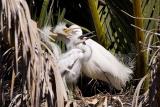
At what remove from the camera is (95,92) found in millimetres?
3703

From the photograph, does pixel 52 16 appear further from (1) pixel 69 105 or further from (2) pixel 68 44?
(1) pixel 69 105

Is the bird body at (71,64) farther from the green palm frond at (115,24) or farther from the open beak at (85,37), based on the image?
the green palm frond at (115,24)

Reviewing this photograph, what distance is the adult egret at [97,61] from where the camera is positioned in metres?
3.42

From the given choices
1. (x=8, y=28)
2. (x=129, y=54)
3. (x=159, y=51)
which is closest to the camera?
(x=159, y=51)

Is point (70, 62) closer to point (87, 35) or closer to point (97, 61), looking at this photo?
point (97, 61)


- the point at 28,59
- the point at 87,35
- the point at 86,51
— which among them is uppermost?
the point at 87,35

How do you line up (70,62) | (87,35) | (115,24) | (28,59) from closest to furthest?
(28,59), (70,62), (115,24), (87,35)

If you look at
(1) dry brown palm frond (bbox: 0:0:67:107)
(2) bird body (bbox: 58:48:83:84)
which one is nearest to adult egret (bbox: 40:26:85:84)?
(2) bird body (bbox: 58:48:83:84)

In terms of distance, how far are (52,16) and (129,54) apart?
0.55 m

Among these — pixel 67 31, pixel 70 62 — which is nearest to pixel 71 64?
pixel 70 62

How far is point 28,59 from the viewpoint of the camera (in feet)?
7.36

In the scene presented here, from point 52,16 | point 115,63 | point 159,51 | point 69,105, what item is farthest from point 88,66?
point 159,51

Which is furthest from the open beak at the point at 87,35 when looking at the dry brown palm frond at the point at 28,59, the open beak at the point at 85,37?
the dry brown palm frond at the point at 28,59

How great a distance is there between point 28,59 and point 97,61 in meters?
1.28
